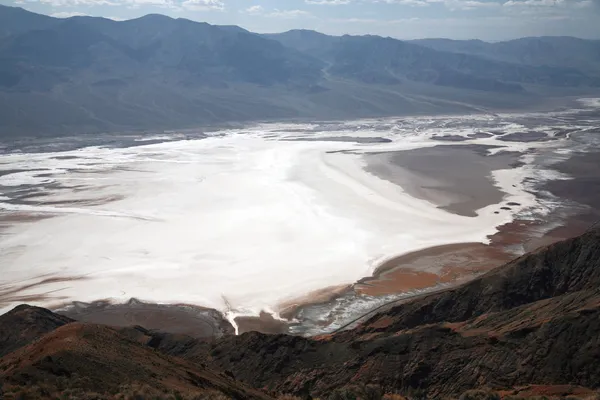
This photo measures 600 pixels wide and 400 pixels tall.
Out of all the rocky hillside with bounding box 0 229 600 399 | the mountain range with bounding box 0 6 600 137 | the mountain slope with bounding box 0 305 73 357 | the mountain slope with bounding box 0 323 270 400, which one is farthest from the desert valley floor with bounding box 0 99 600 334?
the mountain range with bounding box 0 6 600 137

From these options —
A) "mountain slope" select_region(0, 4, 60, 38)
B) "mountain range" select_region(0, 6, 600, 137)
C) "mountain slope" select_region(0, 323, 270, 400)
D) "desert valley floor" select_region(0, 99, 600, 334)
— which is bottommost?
"desert valley floor" select_region(0, 99, 600, 334)

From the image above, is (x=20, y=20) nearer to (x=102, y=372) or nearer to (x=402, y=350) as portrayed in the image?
(x=402, y=350)

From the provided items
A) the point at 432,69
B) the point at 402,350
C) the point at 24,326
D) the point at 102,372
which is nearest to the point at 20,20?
the point at 432,69

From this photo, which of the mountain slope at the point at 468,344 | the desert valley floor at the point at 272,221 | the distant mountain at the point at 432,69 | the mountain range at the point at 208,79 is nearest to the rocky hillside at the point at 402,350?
the mountain slope at the point at 468,344

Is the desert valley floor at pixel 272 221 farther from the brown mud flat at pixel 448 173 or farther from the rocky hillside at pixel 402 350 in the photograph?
the rocky hillside at pixel 402 350

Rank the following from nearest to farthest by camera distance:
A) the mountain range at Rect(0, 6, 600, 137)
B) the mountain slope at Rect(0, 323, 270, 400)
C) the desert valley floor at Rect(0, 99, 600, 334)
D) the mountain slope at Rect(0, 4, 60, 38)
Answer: the mountain slope at Rect(0, 323, 270, 400), the desert valley floor at Rect(0, 99, 600, 334), the mountain range at Rect(0, 6, 600, 137), the mountain slope at Rect(0, 4, 60, 38)

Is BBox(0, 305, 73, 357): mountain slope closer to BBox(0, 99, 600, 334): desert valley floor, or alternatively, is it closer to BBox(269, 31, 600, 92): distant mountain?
BBox(0, 99, 600, 334): desert valley floor

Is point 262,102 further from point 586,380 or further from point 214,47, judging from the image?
point 586,380
